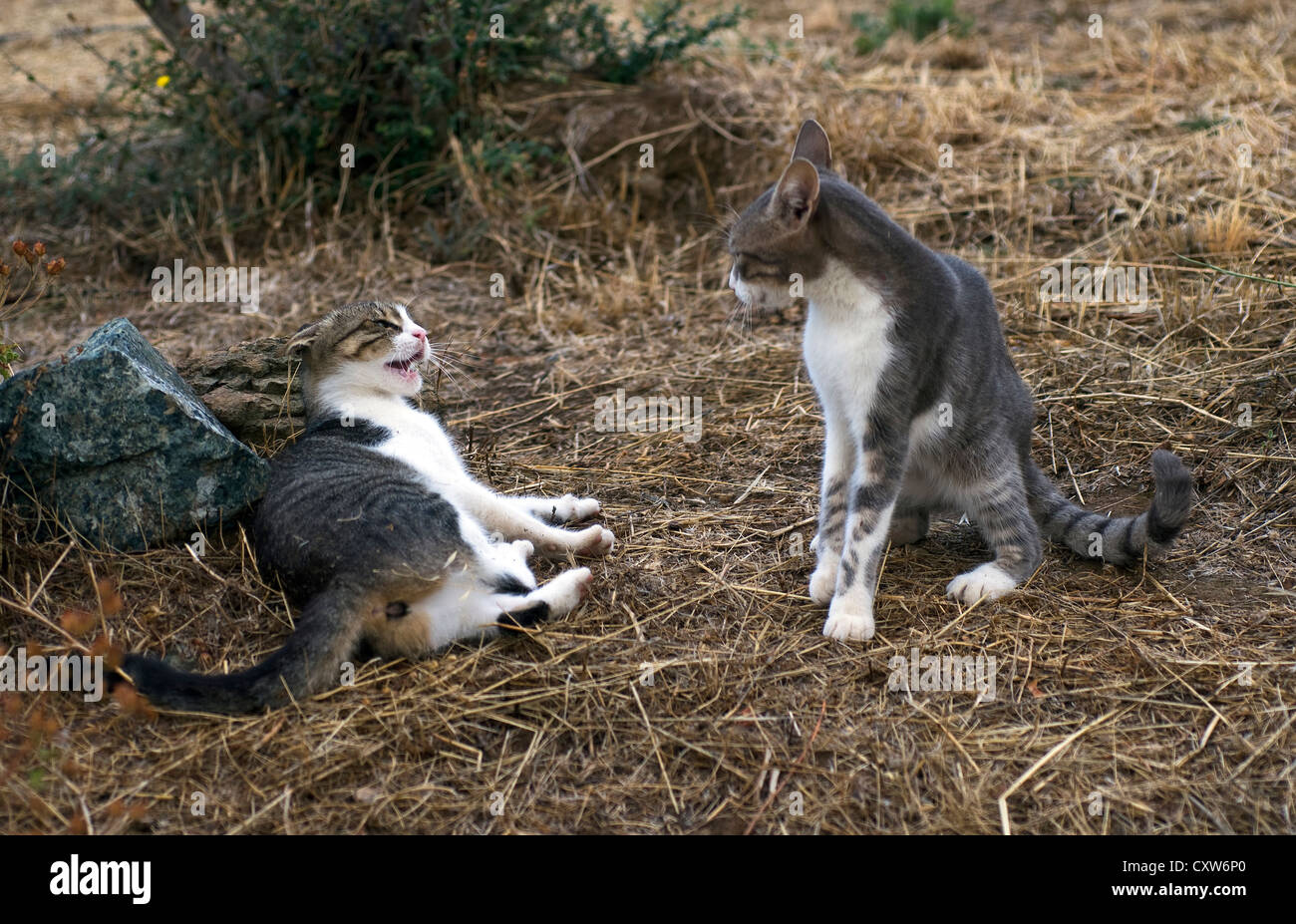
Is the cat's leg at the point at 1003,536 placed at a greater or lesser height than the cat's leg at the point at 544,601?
greater

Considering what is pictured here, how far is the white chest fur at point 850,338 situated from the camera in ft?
12.2

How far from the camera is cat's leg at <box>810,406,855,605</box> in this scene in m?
3.89

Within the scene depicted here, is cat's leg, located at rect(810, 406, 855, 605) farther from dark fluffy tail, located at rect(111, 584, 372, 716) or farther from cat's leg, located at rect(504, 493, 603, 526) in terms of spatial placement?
dark fluffy tail, located at rect(111, 584, 372, 716)

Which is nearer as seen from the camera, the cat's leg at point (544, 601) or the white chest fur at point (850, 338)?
the cat's leg at point (544, 601)

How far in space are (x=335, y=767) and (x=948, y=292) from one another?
2.49m

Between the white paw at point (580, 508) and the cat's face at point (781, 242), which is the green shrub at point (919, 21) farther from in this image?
the white paw at point (580, 508)

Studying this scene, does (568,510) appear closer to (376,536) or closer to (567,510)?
(567,510)

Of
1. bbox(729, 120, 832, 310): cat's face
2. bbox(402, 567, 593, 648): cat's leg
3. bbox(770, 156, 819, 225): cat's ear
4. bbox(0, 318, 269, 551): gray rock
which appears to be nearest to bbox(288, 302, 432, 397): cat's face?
bbox(0, 318, 269, 551): gray rock

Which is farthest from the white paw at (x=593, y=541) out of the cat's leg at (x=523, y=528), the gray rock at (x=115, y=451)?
the gray rock at (x=115, y=451)

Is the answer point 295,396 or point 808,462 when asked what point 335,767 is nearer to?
point 295,396

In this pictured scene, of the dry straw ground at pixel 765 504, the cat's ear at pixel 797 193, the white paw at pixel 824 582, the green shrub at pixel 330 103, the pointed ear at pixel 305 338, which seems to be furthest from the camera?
the green shrub at pixel 330 103

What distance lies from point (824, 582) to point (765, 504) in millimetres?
785

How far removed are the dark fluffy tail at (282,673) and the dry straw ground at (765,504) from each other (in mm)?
84

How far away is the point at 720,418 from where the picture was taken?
5.27 metres
